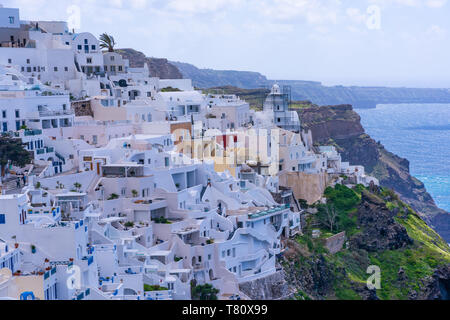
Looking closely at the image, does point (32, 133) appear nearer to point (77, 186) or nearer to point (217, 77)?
point (77, 186)

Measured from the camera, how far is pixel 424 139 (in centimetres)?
8981

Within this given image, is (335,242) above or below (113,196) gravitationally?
below

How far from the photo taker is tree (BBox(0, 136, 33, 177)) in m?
24.0

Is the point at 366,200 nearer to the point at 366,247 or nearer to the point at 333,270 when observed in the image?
the point at 366,247

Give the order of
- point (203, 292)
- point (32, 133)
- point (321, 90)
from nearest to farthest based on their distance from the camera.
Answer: point (203, 292) < point (32, 133) < point (321, 90)

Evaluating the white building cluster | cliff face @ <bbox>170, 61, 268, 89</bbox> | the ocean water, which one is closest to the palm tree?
the white building cluster

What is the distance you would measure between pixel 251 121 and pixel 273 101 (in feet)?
5.38

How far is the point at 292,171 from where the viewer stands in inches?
1368

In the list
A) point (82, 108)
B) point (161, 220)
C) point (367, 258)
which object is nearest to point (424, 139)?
point (367, 258)

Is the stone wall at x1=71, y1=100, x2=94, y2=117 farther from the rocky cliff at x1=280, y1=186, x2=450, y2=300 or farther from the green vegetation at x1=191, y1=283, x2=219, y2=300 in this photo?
the green vegetation at x1=191, y1=283, x2=219, y2=300

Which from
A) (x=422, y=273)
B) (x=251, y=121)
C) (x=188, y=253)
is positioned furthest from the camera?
(x=251, y=121)

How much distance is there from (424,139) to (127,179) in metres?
70.7

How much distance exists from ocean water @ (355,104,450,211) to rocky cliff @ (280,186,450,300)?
45.2 meters
